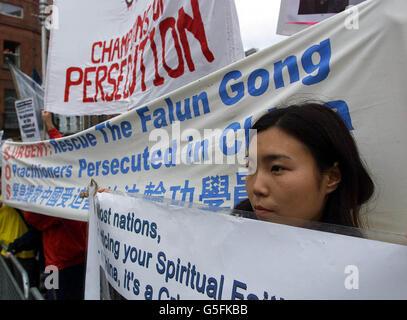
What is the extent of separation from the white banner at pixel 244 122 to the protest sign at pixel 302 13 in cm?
62

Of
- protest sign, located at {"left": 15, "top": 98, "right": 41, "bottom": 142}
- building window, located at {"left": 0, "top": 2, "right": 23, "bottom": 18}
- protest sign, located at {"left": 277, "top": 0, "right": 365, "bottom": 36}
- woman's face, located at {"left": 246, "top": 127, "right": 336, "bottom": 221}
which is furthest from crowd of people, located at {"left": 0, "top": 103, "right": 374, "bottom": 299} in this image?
building window, located at {"left": 0, "top": 2, "right": 23, "bottom": 18}

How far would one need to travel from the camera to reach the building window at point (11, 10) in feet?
74.8

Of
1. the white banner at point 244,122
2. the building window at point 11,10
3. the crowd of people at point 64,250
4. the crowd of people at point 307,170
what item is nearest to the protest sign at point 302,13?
the white banner at point 244,122

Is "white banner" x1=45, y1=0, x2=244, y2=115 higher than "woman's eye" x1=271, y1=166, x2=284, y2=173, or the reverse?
"white banner" x1=45, y1=0, x2=244, y2=115

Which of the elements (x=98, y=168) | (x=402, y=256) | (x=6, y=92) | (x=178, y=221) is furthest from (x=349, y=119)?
(x=6, y=92)

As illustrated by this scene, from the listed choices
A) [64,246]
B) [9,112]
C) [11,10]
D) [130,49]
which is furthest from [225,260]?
[11,10]

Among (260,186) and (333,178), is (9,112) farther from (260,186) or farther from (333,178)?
(333,178)

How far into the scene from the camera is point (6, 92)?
75.1ft

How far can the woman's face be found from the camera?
1062 mm

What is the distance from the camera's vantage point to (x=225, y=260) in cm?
108

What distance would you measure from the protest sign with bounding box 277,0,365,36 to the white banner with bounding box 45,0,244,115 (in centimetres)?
27

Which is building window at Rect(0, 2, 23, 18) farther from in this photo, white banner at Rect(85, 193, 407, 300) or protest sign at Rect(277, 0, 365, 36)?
white banner at Rect(85, 193, 407, 300)

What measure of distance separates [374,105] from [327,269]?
64 cm

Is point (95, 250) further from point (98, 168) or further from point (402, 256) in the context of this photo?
point (402, 256)
